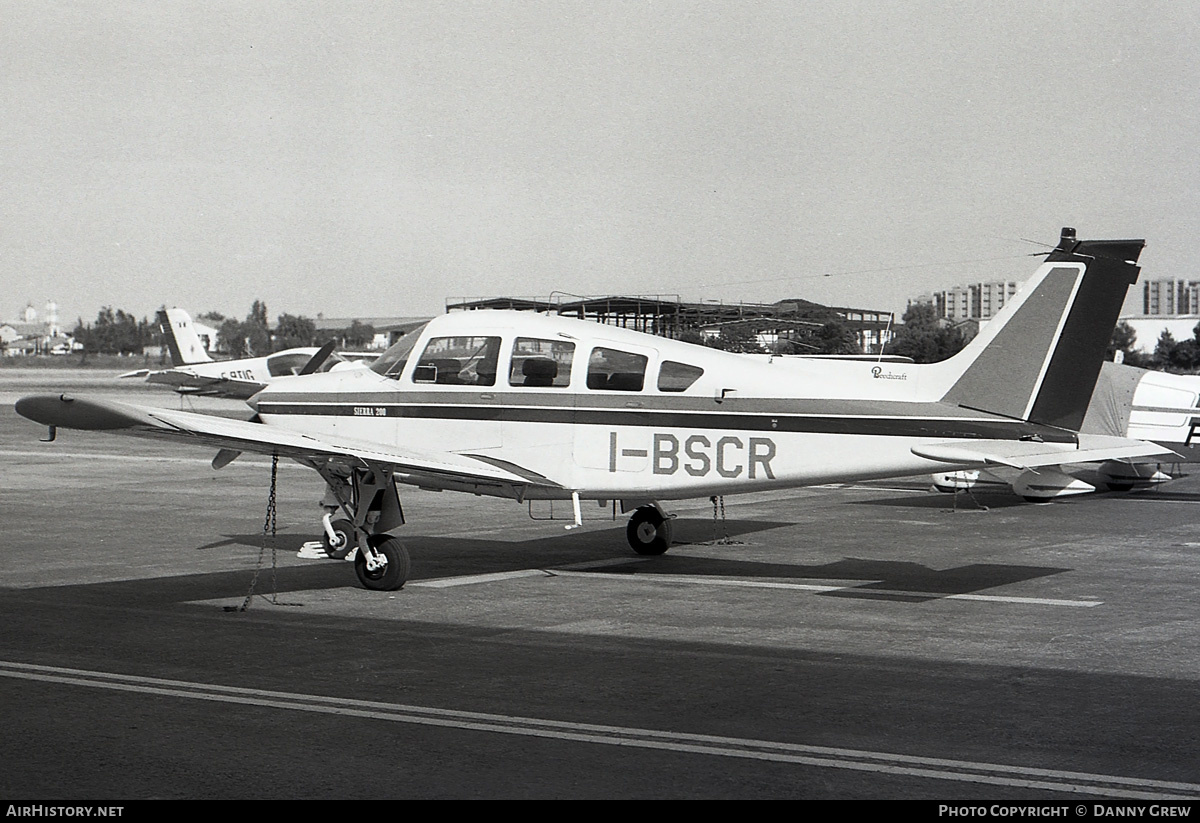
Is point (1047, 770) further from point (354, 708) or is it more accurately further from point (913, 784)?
point (354, 708)

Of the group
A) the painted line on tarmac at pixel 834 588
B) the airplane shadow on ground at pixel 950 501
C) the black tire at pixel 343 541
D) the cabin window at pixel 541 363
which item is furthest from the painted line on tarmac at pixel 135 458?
the painted line on tarmac at pixel 834 588

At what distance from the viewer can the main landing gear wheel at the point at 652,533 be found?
1448 cm

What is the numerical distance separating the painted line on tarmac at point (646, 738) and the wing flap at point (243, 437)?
1.83 m

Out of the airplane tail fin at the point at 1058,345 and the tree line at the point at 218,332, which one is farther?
the tree line at the point at 218,332

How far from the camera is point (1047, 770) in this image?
246 inches

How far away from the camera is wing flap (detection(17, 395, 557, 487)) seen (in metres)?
9.28

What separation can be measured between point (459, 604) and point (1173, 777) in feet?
21.4

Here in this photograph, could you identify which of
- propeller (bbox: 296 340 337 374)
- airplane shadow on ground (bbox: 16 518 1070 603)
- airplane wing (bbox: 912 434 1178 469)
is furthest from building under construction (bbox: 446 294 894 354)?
airplane wing (bbox: 912 434 1178 469)

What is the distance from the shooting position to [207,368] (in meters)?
43.8

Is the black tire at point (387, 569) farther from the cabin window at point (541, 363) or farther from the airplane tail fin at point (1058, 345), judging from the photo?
the airplane tail fin at point (1058, 345)

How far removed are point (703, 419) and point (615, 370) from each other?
1.04 m

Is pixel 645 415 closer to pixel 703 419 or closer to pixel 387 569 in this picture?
pixel 703 419

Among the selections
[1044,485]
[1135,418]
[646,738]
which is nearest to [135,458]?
[1044,485]

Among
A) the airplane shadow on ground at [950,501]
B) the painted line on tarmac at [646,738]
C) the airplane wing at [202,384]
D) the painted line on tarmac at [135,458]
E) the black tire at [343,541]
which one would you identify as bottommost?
the painted line on tarmac at [135,458]
